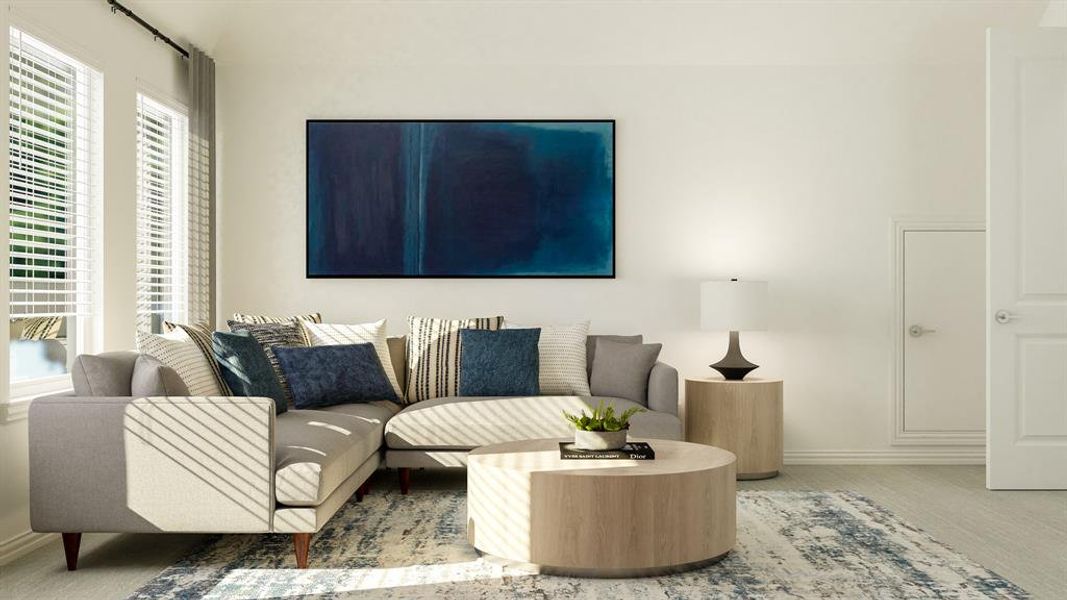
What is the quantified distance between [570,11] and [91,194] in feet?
10.1

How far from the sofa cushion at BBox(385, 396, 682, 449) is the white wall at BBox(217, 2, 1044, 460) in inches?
49.4

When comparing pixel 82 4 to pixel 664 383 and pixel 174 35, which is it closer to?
pixel 174 35

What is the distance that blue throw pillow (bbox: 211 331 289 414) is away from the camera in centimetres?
444

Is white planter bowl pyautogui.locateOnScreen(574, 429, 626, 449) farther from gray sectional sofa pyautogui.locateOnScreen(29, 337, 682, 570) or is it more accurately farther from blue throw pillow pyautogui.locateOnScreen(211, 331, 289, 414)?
blue throw pillow pyautogui.locateOnScreen(211, 331, 289, 414)

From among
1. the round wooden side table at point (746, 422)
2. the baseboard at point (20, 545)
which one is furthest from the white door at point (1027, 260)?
the baseboard at point (20, 545)

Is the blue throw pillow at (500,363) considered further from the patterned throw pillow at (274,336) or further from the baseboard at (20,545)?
the baseboard at (20,545)

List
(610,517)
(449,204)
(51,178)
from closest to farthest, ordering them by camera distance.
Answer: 1. (610,517)
2. (51,178)
3. (449,204)

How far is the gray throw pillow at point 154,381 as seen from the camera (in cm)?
372

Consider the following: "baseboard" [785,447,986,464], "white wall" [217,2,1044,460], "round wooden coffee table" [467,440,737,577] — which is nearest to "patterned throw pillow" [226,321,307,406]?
"white wall" [217,2,1044,460]

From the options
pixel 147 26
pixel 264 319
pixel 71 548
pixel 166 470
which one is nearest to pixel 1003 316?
pixel 264 319

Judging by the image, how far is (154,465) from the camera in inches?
139

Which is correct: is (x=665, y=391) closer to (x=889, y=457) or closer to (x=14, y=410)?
(x=889, y=457)

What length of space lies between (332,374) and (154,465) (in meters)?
1.65

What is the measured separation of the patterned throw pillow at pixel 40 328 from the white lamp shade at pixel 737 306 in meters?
3.63
